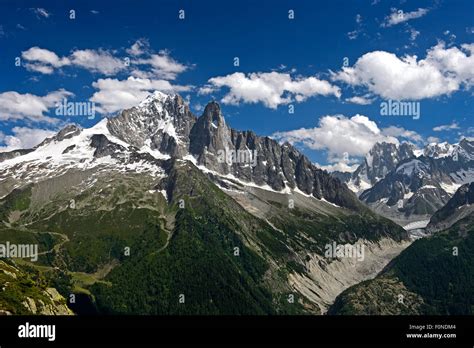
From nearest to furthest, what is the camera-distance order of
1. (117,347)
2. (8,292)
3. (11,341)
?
(117,347)
(11,341)
(8,292)

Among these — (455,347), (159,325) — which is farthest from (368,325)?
(159,325)

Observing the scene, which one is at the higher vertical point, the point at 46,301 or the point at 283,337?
the point at 283,337

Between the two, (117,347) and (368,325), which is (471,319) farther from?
(117,347)

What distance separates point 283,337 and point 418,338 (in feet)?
32.2

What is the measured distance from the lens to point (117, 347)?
3198 cm

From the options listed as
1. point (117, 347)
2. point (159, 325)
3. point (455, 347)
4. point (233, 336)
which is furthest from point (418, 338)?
point (117, 347)

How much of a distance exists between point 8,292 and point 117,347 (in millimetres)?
121557

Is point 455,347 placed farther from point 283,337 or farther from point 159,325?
point 159,325

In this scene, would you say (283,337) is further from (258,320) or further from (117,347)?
(117,347)

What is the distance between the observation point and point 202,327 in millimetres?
32781

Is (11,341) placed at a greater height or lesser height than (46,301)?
greater

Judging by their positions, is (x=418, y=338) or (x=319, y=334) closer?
(x=319, y=334)

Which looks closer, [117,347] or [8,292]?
[117,347]

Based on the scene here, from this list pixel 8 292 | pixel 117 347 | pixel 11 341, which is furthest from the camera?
pixel 8 292
